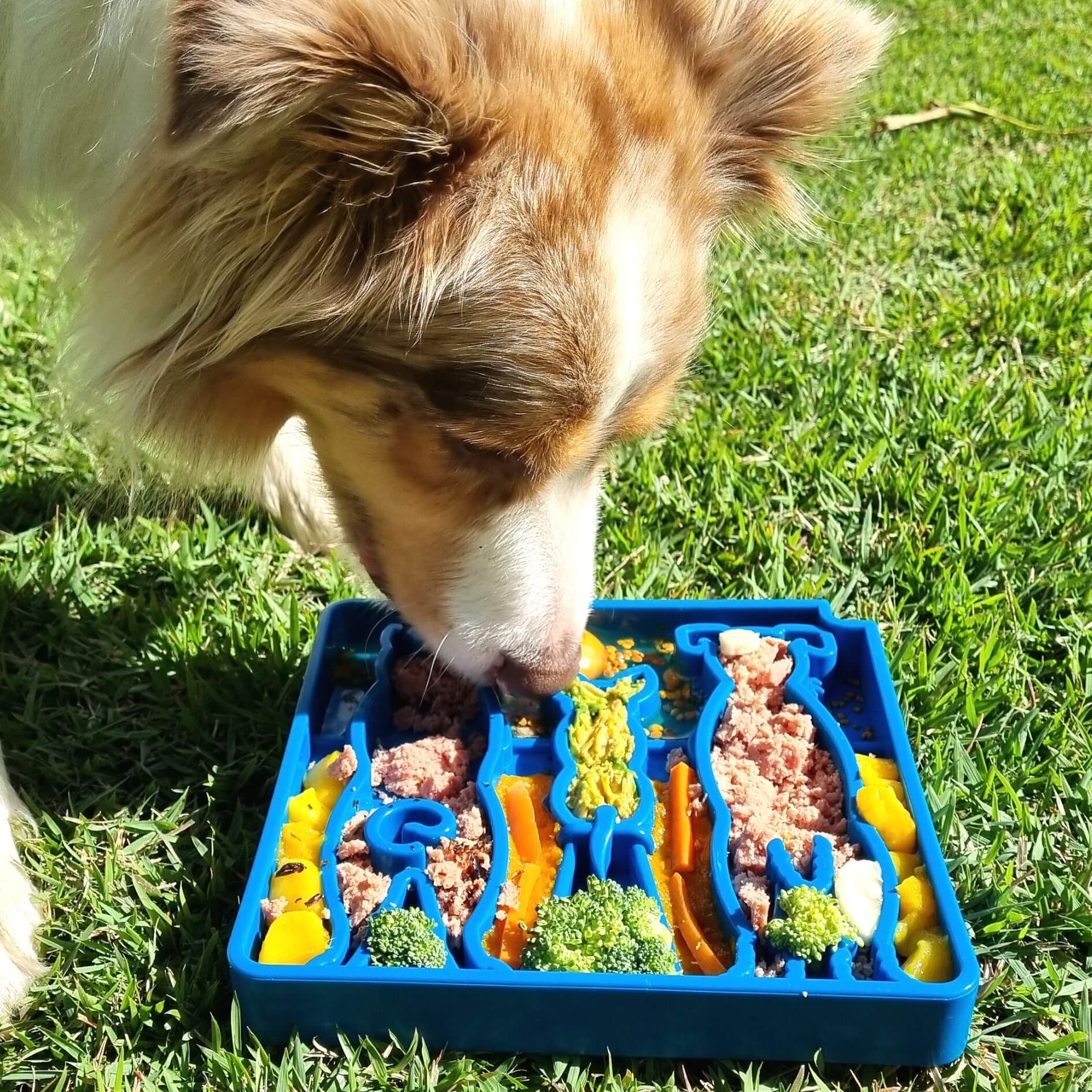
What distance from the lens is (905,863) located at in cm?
219

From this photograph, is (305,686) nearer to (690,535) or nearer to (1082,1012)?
(690,535)

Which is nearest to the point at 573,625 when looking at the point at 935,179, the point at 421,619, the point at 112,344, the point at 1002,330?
the point at 421,619

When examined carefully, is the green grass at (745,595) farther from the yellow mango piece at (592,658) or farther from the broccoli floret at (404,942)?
the yellow mango piece at (592,658)

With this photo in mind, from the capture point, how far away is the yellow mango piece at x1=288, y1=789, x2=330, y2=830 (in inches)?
91.7

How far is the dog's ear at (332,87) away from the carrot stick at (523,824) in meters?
1.26

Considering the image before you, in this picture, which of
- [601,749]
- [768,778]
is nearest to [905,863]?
[768,778]

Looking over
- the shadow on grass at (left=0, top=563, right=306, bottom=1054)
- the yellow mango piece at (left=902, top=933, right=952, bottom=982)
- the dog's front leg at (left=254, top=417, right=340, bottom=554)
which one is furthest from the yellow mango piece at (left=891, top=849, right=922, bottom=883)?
the dog's front leg at (left=254, top=417, right=340, bottom=554)

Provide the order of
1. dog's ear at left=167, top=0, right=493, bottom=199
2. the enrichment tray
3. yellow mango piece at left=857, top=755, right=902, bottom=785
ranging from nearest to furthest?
dog's ear at left=167, top=0, right=493, bottom=199 → the enrichment tray → yellow mango piece at left=857, top=755, right=902, bottom=785

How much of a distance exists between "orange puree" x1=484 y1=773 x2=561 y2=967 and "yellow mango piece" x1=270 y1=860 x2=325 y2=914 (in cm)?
34

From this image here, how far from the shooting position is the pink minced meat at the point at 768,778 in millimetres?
2219

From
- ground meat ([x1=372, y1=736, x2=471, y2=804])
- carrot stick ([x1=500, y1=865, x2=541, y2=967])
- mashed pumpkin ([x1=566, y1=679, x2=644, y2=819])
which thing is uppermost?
mashed pumpkin ([x1=566, y1=679, x2=644, y2=819])

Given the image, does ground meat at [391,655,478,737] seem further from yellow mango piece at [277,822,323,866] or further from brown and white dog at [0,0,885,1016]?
yellow mango piece at [277,822,323,866]

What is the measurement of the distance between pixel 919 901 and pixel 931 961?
129 mm

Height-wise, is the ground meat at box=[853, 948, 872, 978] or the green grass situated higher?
the ground meat at box=[853, 948, 872, 978]
